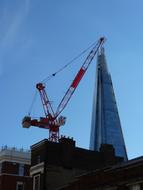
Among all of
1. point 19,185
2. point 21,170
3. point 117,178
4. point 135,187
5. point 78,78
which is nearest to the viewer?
point 135,187

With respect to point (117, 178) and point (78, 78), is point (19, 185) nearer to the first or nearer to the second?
point (117, 178)

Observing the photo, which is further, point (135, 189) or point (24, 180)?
point (24, 180)

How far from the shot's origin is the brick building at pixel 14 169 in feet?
303

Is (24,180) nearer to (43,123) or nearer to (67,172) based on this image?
(67,172)

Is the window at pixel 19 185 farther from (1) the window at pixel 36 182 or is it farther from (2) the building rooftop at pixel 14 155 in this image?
(1) the window at pixel 36 182

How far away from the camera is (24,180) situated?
309 feet

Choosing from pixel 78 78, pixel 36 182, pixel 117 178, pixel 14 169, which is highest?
pixel 78 78

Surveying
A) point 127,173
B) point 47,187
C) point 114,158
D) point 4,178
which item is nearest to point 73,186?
point 47,187

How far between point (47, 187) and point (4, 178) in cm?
2167

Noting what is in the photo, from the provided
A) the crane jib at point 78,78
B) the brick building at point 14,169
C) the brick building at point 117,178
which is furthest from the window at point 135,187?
the crane jib at point 78,78

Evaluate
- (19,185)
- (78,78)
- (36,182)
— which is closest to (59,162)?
(36,182)

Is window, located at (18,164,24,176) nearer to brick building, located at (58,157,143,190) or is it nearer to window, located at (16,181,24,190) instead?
window, located at (16,181,24,190)

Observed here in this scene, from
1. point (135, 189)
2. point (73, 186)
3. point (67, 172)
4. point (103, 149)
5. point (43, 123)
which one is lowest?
point (135, 189)

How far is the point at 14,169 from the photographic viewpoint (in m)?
94.7
